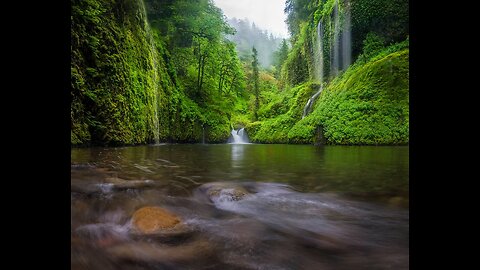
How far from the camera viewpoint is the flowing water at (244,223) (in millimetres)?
1837

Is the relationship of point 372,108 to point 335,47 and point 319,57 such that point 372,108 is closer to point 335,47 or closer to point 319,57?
point 335,47

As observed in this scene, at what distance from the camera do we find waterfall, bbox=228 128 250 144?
23.5 meters

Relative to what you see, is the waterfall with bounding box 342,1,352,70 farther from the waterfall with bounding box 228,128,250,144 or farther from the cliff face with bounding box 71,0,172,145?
the cliff face with bounding box 71,0,172,145

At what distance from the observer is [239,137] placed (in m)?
24.6

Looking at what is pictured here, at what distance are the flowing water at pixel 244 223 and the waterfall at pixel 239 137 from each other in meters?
18.8

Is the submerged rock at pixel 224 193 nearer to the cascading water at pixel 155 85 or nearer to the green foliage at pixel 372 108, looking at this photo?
the cascading water at pixel 155 85

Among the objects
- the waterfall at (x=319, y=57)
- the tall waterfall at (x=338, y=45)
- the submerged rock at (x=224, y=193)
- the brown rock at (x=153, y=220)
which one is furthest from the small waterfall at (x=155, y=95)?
the waterfall at (x=319, y=57)

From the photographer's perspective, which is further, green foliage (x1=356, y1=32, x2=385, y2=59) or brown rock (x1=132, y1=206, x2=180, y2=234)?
green foliage (x1=356, y1=32, x2=385, y2=59)

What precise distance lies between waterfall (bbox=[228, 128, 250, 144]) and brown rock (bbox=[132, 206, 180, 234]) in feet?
66.8

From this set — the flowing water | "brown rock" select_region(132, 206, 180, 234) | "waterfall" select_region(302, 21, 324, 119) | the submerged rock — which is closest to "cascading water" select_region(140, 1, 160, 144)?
the flowing water
